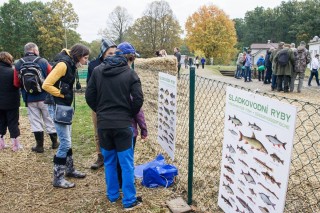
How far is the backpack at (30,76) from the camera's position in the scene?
4.82m

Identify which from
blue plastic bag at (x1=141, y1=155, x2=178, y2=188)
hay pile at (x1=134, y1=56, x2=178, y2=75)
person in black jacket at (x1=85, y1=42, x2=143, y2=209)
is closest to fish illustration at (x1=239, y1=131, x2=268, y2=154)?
person in black jacket at (x1=85, y1=42, x2=143, y2=209)

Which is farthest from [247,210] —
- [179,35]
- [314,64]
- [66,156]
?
[179,35]

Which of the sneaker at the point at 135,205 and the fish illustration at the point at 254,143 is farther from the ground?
the fish illustration at the point at 254,143

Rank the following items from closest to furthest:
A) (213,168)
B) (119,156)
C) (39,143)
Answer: (119,156) < (213,168) < (39,143)

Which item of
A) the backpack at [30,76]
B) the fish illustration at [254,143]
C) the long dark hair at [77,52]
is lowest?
the fish illustration at [254,143]

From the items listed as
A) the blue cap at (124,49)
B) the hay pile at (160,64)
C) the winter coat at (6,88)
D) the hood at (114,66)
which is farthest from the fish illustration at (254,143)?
the hay pile at (160,64)

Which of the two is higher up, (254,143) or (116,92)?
(116,92)

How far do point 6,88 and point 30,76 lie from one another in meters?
0.61

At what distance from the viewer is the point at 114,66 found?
3152mm

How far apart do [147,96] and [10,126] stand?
3588 mm

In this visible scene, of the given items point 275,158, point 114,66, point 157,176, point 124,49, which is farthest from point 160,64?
point 275,158

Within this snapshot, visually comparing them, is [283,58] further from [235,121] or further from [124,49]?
[235,121]

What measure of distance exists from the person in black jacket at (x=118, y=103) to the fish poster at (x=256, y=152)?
1066mm

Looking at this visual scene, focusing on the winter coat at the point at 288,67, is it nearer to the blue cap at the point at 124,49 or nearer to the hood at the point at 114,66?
the blue cap at the point at 124,49
